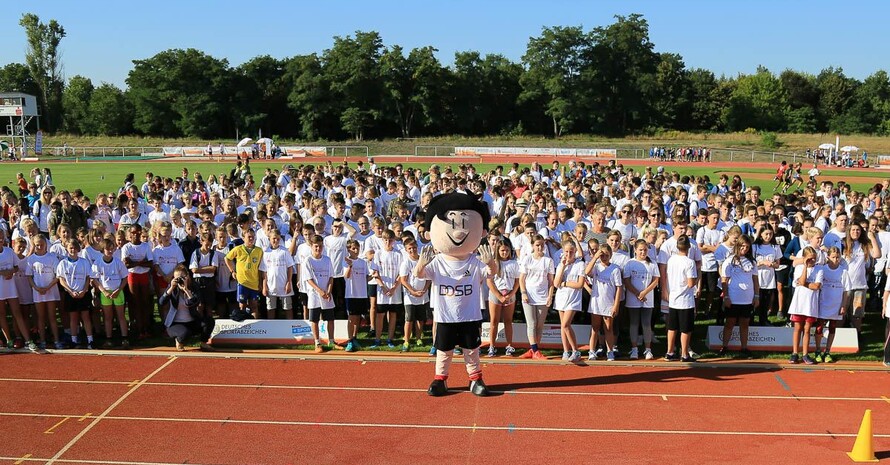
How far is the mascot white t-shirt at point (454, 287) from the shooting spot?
8.81 m

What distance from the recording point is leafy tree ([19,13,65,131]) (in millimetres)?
94000

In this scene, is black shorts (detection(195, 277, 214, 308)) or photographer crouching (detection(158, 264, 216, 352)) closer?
photographer crouching (detection(158, 264, 216, 352))

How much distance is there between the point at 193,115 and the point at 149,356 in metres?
75.0

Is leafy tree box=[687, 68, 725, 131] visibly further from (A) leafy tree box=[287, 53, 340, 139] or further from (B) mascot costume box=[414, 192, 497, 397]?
(B) mascot costume box=[414, 192, 497, 397]

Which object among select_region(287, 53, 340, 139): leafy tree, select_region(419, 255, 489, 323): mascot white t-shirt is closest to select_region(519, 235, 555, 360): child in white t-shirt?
select_region(419, 255, 489, 323): mascot white t-shirt

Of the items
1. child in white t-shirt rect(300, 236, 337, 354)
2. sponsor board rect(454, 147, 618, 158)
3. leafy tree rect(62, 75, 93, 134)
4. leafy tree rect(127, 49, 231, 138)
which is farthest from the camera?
leafy tree rect(62, 75, 93, 134)

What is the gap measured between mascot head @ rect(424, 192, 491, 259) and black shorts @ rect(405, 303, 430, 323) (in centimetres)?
233

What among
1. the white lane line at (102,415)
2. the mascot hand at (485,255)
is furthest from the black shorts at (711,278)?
the white lane line at (102,415)

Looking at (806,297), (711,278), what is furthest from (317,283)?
(806,297)

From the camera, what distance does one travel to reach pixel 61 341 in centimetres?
1109

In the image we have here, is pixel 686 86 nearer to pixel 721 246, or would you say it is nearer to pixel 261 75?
pixel 261 75

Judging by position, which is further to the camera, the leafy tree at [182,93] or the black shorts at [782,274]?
the leafy tree at [182,93]

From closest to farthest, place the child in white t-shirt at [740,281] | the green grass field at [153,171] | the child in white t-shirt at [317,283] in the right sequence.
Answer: the child in white t-shirt at [740,281]
the child in white t-shirt at [317,283]
the green grass field at [153,171]

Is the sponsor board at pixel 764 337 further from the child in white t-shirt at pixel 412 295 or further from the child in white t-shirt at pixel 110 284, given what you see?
the child in white t-shirt at pixel 110 284
